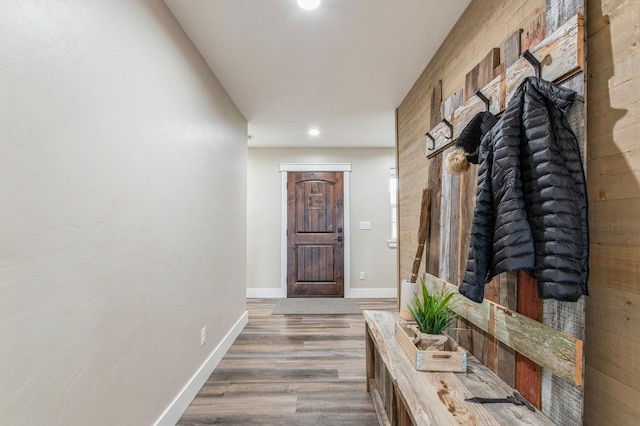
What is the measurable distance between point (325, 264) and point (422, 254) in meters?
2.81

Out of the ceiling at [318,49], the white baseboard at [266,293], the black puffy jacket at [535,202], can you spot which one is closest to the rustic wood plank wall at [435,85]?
the ceiling at [318,49]

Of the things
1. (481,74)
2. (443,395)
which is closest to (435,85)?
(481,74)

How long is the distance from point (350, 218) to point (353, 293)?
1.21 metres

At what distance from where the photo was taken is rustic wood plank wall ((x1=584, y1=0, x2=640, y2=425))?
878 millimetres

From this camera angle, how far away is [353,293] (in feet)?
16.6

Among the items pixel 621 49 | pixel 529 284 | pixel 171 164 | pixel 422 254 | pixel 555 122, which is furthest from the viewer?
pixel 422 254

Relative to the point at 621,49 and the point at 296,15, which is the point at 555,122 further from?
the point at 296,15

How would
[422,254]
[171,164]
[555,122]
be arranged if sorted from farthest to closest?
[422,254], [171,164], [555,122]

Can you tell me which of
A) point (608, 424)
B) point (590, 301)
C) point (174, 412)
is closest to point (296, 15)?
point (590, 301)

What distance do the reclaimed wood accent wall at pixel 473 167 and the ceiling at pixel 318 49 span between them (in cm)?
22

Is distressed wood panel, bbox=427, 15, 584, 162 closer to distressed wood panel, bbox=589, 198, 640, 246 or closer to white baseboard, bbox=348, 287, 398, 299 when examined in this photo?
distressed wood panel, bbox=589, 198, 640, 246

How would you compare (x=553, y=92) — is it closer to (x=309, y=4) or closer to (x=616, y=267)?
(x=616, y=267)

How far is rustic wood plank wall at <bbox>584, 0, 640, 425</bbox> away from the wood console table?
0.84 feet

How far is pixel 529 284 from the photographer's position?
48.2 inches
